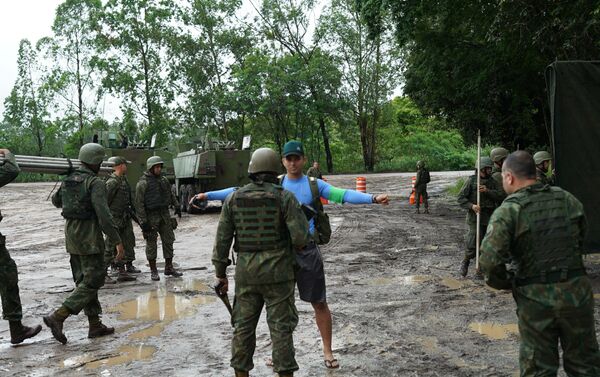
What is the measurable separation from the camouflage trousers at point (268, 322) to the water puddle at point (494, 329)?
2533mm

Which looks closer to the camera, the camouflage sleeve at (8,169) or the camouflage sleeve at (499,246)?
the camouflage sleeve at (499,246)

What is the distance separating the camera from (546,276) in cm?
354

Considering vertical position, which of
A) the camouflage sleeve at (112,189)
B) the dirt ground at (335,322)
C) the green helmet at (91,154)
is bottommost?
the dirt ground at (335,322)

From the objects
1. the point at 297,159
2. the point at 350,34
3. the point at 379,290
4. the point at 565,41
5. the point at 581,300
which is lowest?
the point at 379,290

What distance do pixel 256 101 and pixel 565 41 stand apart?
1231 inches

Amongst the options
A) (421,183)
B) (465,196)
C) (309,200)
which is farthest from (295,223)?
(421,183)

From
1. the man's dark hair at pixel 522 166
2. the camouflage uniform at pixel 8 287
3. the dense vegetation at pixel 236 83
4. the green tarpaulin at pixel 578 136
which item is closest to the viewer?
the man's dark hair at pixel 522 166

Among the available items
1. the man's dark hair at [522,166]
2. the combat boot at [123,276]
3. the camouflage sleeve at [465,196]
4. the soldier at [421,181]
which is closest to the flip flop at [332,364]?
the man's dark hair at [522,166]

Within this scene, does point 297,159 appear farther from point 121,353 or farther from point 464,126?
point 464,126

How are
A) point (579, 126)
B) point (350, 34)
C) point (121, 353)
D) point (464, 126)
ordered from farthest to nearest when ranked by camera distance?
point (350, 34) < point (464, 126) < point (579, 126) < point (121, 353)

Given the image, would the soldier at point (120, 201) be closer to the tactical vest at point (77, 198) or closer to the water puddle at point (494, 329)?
the tactical vest at point (77, 198)

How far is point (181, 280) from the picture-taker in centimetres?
952

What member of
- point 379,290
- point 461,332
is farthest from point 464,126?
point 461,332

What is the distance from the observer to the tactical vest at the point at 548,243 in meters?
3.55
